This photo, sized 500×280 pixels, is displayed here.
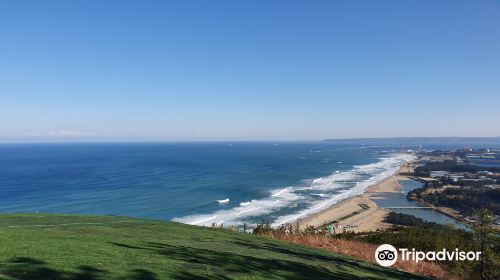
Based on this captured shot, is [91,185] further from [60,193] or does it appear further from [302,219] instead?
[302,219]

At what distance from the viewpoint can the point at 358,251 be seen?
1459 centimetres

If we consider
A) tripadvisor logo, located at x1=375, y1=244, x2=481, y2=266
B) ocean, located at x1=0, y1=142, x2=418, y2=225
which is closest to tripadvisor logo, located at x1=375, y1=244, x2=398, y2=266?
tripadvisor logo, located at x1=375, y1=244, x2=481, y2=266

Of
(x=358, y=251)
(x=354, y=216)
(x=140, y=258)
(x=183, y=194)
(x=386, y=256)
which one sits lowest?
(x=354, y=216)

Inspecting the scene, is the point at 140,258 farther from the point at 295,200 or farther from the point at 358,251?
the point at 295,200

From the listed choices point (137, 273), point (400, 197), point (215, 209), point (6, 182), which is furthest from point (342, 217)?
point (6, 182)

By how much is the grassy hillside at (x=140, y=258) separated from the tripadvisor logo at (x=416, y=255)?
7.01 ft

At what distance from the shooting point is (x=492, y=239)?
39.2 feet

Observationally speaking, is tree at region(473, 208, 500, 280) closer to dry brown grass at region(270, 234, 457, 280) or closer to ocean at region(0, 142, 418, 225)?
dry brown grass at region(270, 234, 457, 280)

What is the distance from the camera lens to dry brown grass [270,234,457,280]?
1248 centimetres

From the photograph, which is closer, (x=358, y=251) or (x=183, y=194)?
(x=358, y=251)

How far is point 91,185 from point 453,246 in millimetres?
61562

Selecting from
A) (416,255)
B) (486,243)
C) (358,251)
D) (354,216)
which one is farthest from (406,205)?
(486,243)

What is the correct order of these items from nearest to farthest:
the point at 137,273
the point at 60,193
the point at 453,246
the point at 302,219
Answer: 1. the point at 137,273
2. the point at 453,246
3. the point at 302,219
4. the point at 60,193

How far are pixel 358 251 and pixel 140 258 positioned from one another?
32.1ft
